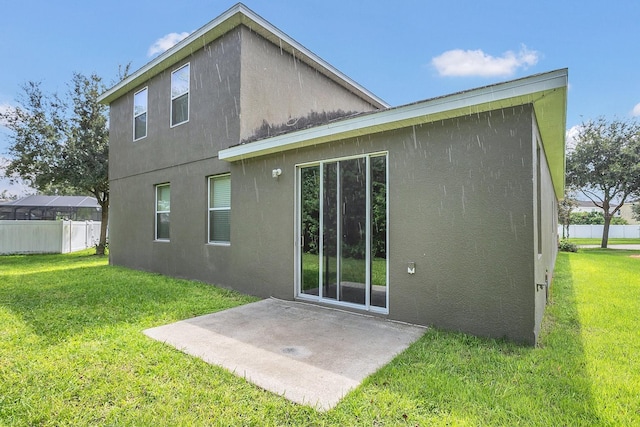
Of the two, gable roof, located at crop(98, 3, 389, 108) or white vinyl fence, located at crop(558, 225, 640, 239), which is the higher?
gable roof, located at crop(98, 3, 389, 108)

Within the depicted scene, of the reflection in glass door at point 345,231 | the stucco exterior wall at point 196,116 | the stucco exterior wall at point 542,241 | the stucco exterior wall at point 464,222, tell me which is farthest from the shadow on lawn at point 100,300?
the stucco exterior wall at point 542,241

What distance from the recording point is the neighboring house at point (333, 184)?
13.3 feet

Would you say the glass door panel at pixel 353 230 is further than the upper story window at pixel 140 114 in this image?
No

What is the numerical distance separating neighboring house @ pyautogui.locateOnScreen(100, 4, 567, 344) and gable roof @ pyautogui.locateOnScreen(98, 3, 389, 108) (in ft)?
0.13

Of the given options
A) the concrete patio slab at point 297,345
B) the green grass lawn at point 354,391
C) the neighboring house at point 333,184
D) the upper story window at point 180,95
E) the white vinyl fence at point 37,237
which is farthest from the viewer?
the white vinyl fence at point 37,237

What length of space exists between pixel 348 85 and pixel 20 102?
13871mm

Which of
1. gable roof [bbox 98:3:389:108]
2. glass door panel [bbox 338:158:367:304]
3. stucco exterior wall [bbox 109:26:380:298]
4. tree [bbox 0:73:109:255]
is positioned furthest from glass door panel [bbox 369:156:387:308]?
tree [bbox 0:73:109:255]

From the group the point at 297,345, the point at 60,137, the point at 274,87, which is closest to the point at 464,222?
the point at 297,345

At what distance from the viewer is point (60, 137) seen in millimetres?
14398

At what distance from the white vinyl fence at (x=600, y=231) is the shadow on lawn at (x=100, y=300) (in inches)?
1435

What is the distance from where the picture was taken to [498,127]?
4.11m

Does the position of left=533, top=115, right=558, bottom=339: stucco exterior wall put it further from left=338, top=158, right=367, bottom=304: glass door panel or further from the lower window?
the lower window

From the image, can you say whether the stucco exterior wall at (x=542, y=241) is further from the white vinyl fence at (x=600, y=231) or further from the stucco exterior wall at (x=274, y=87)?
the white vinyl fence at (x=600, y=231)

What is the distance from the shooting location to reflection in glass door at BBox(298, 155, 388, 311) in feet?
17.0
